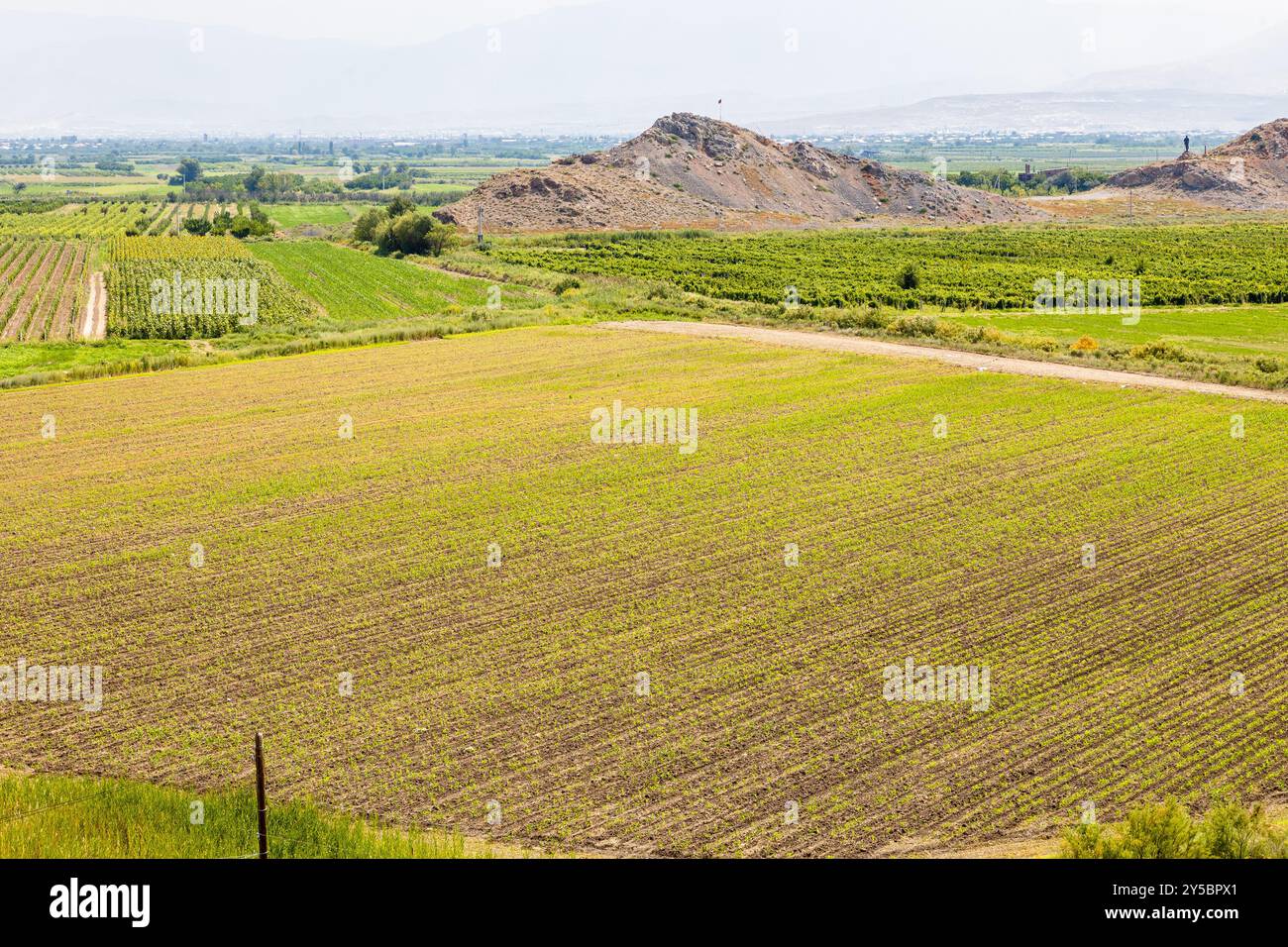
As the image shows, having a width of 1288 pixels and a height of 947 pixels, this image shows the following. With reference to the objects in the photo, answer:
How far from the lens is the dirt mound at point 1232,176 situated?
160500mm

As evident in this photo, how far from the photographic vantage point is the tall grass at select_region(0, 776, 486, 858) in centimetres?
1368

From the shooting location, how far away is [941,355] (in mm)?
47875

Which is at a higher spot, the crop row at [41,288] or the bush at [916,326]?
the crop row at [41,288]

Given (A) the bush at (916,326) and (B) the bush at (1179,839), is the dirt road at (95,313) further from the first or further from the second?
(B) the bush at (1179,839)

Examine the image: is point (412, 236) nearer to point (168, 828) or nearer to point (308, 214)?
point (308, 214)

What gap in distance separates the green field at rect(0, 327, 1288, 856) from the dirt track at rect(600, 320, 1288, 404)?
2737mm

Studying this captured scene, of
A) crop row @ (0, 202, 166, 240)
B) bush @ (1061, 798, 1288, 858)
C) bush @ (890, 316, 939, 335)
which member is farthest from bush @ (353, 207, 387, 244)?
bush @ (1061, 798, 1288, 858)

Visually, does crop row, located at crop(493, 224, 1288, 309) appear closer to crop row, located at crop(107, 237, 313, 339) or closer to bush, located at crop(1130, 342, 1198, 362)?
bush, located at crop(1130, 342, 1198, 362)

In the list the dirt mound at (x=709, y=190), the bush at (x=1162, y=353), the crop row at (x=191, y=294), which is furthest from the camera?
the dirt mound at (x=709, y=190)

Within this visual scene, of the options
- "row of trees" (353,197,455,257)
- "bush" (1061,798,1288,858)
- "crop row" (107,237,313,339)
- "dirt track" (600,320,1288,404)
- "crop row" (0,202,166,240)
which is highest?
"crop row" (0,202,166,240)

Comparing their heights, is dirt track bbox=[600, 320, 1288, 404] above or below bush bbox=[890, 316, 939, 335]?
below

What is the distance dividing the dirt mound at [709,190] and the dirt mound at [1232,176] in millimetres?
31044

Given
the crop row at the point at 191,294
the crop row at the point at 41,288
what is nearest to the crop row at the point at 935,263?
the crop row at the point at 191,294
